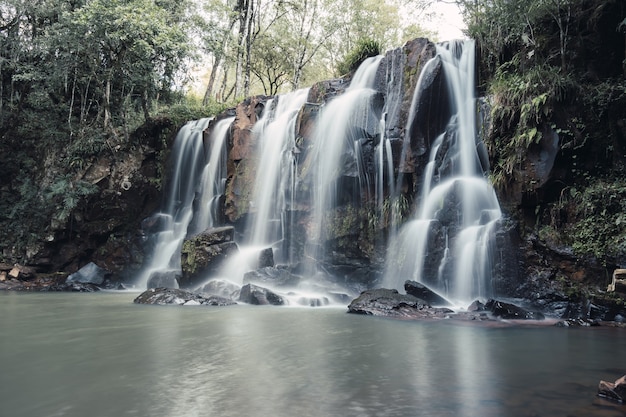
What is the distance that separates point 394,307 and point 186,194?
11237 millimetres

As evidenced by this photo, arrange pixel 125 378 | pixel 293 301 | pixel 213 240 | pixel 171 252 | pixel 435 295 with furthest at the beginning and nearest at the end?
pixel 171 252 < pixel 213 240 < pixel 293 301 < pixel 435 295 < pixel 125 378

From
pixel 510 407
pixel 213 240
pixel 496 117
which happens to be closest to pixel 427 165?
pixel 496 117

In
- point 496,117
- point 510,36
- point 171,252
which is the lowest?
point 171,252

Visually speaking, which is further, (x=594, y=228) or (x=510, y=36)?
(x=510, y=36)

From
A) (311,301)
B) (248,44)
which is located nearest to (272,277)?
(311,301)

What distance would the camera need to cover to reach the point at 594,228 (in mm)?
8734

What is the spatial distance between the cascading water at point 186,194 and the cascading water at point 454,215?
25.2ft

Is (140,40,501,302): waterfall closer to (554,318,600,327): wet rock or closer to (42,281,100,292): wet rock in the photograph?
(554,318,600,327): wet rock

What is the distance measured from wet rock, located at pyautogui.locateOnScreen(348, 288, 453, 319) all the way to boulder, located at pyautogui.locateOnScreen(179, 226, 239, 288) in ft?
16.6

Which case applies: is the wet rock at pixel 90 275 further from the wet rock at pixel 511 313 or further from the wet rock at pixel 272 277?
the wet rock at pixel 511 313

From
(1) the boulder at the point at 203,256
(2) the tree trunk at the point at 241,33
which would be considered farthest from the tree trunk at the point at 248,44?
(1) the boulder at the point at 203,256

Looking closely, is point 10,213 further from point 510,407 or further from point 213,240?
point 510,407

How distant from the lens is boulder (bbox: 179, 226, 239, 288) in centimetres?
1274

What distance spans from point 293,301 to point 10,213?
14312mm
